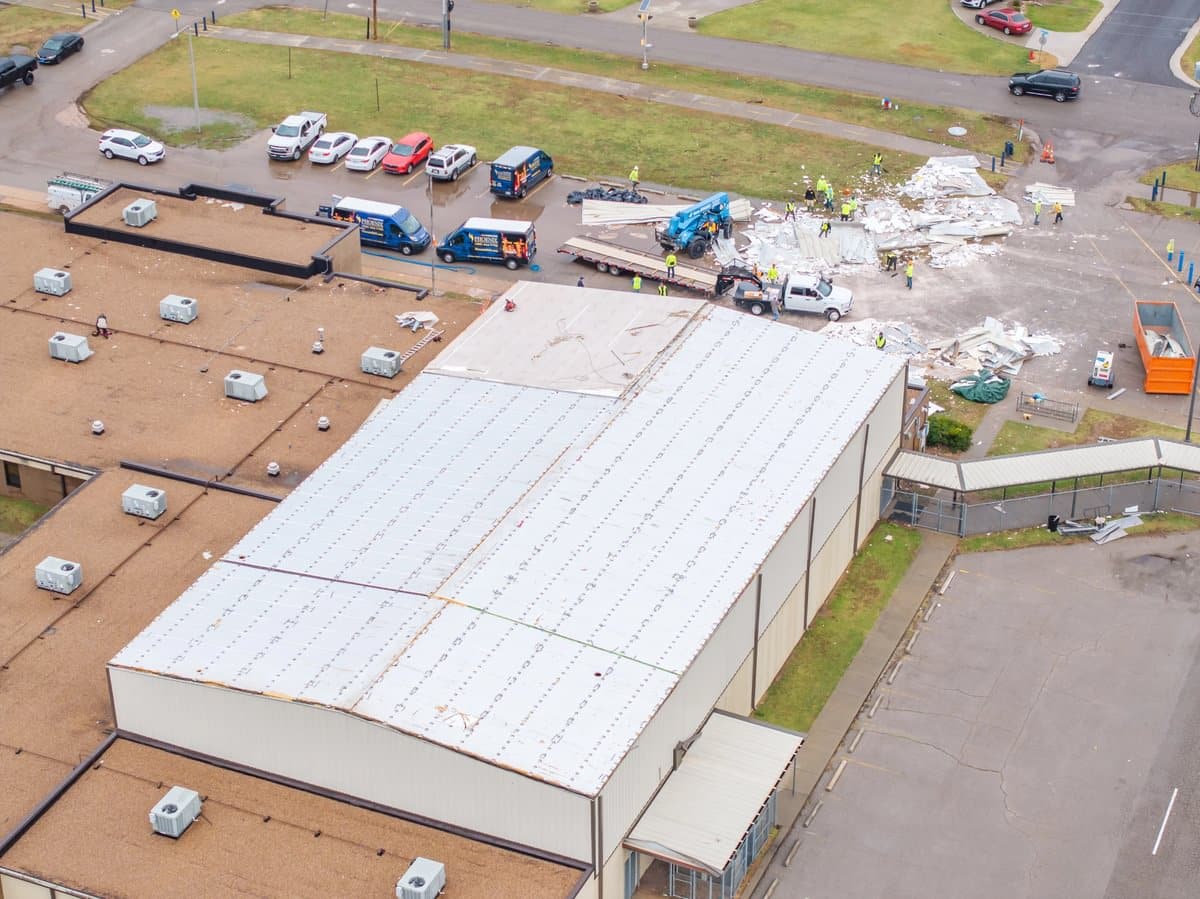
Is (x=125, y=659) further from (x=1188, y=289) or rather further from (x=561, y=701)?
(x=1188, y=289)

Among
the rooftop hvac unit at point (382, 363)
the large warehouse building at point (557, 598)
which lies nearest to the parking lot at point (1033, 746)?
the large warehouse building at point (557, 598)

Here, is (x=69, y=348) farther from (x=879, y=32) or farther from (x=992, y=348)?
(x=879, y=32)

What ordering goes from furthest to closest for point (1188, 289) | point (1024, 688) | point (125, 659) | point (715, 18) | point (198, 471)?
point (715, 18) → point (1188, 289) → point (198, 471) → point (1024, 688) → point (125, 659)

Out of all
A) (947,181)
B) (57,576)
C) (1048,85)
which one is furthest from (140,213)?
(1048,85)

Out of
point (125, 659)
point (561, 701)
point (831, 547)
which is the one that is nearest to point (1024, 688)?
point (831, 547)

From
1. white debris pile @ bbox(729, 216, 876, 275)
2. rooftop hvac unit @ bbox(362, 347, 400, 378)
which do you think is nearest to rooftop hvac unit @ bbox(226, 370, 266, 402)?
rooftop hvac unit @ bbox(362, 347, 400, 378)
